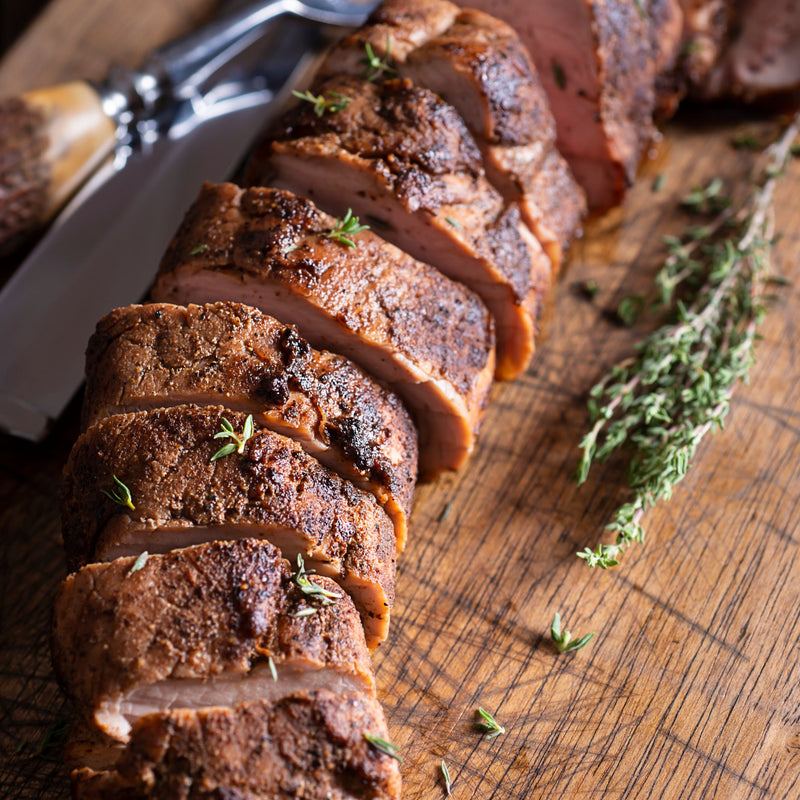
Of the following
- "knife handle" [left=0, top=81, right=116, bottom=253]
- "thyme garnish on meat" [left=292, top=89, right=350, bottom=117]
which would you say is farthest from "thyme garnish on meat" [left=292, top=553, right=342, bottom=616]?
"knife handle" [left=0, top=81, right=116, bottom=253]

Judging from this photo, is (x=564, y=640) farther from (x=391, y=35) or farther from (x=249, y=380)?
(x=391, y=35)

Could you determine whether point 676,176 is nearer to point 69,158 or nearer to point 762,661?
point 762,661

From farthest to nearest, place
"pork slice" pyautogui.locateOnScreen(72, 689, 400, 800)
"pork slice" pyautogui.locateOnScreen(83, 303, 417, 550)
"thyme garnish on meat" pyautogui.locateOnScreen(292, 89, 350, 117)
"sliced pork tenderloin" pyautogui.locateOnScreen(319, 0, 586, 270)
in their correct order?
1. "sliced pork tenderloin" pyautogui.locateOnScreen(319, 0, 586, 270)
2. "thyme garnish on meat" pyautogui.locateOnScreen(292, 89, 350, 117)
3. "pork slice" pyautogui.locateOnScreen(83, 303, 417, 550)
4. "pork slice" pyautogui.locateOnScreen(72, 689, 400, 800)

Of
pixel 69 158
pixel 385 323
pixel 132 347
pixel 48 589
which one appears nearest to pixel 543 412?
pixel 385 323

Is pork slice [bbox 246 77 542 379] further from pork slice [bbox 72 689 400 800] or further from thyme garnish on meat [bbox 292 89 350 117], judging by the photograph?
pork slice [bbox 72 689 400 800]

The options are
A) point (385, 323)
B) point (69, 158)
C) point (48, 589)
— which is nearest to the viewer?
point (385, 323)
